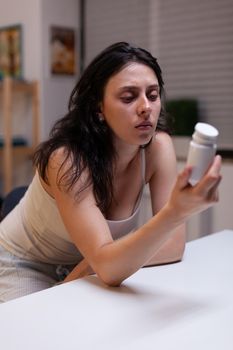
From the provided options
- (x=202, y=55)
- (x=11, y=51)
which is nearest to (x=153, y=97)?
(x=202, y=55)

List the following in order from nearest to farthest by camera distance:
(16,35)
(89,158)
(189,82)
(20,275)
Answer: (89,158) → (20,275) → (189,82) → (16,35)

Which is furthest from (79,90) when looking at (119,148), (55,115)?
(55,115)

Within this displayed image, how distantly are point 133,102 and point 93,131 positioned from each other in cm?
15

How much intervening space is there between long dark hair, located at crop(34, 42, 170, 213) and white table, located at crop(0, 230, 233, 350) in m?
0.22

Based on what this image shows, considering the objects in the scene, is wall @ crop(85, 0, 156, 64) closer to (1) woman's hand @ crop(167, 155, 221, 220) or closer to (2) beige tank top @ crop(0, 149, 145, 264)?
(2) beige tank top @ crop(0, 149, 145, 264)

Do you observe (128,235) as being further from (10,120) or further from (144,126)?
(10,120)

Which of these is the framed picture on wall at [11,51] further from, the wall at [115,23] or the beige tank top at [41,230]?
the beige tank top at [41,230]

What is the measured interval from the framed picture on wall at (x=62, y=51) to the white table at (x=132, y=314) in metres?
2.15

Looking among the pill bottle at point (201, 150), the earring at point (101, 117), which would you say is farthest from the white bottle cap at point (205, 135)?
the earring at point (101, 117)

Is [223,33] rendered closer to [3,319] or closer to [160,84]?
[160,84]

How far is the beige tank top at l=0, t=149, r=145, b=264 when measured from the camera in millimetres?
1137

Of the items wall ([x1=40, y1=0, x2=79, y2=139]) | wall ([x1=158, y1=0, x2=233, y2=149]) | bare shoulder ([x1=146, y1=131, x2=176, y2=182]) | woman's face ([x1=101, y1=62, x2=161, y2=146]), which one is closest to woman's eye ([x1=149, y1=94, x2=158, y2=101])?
woman's face ([x1=101, y1=62, x2=161, y2=146])

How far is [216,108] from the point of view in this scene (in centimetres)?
245

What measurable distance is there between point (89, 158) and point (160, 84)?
0.25 m
